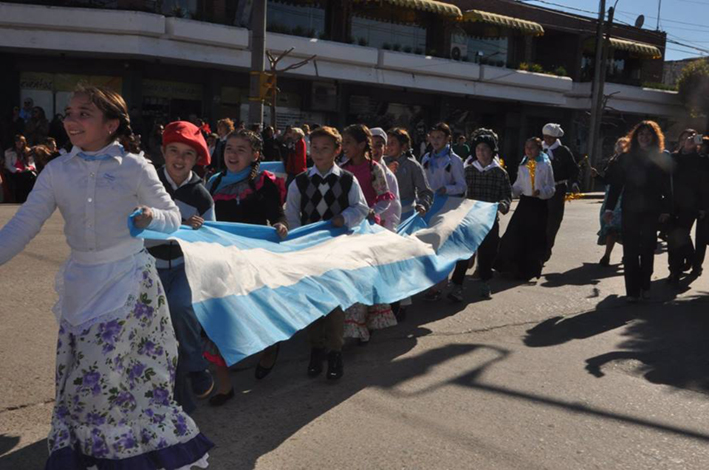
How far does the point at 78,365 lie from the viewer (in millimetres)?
3248

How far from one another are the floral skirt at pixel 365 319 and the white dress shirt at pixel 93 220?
2.77m

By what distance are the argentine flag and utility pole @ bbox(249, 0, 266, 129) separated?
776 cm

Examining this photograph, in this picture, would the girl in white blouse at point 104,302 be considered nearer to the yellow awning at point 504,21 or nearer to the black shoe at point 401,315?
the black shoe at point 401,315

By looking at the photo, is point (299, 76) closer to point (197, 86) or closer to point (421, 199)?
point (197, 86)

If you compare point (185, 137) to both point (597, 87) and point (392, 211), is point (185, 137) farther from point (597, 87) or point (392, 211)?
point (597, 87)

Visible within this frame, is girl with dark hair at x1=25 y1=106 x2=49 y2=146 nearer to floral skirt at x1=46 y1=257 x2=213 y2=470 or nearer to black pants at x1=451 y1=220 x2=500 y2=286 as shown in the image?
black pants at x1=451 y1=220 x2=500 y2=286

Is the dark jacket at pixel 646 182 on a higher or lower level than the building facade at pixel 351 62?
lower

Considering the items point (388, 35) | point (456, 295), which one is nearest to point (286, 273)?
point (456, 295)

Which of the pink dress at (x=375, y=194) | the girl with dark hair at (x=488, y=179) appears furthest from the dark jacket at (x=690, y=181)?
the pink dress at (x=375, y=194)

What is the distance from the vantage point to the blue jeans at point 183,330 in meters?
4.11

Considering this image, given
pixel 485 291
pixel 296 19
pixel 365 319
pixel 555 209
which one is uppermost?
pixel 296 19

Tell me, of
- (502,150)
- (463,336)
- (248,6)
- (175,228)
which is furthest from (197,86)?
(175,228)

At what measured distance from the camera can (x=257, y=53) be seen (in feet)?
46.1

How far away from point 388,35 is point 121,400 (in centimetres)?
→ 2954
